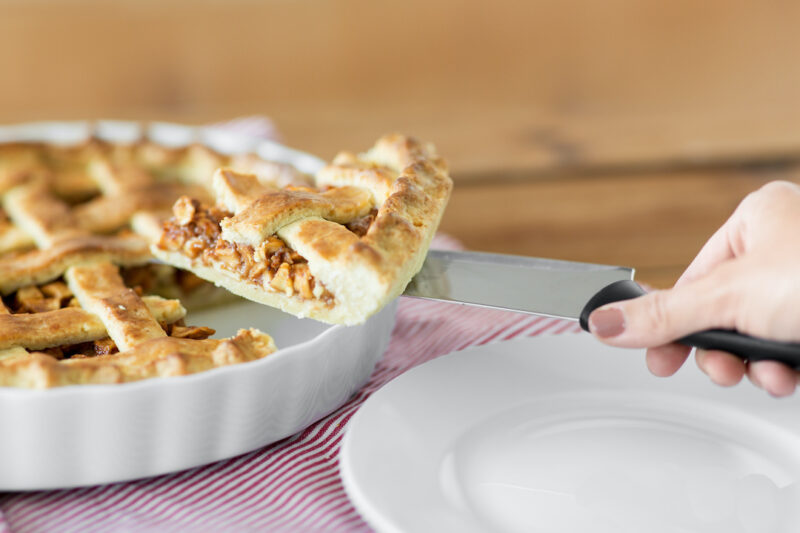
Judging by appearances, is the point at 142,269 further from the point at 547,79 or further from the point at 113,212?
the point at 547,79

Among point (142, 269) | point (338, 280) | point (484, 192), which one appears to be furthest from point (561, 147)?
→ point (338, 280)

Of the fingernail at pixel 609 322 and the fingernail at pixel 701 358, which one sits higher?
the fingernail at pixel 609 322

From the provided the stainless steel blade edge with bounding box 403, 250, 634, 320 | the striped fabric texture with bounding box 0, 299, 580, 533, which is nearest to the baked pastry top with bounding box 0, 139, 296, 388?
the striped fabric texture with bounding box 0, 299, 580, 533

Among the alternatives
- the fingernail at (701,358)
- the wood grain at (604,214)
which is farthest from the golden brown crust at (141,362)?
the wood grain at (604,214)

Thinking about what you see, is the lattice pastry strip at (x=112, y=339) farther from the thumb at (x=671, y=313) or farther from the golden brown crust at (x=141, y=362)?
the thumb at (x=671, y=313)

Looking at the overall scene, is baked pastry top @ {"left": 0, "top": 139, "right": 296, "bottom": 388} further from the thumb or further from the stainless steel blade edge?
the thumb

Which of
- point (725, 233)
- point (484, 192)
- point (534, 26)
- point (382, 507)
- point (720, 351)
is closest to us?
point (382, 507)

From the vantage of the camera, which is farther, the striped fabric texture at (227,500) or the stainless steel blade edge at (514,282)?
the stainless steel blade edge at (514,282)
